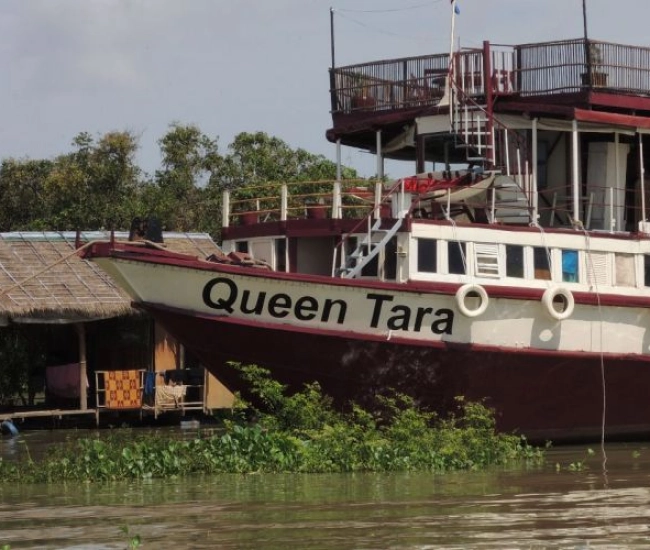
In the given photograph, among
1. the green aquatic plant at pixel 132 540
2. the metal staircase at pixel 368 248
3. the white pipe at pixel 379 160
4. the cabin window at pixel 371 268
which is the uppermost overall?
the white pipe at pixel 379 160

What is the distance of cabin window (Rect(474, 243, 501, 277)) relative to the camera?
20.1 meters

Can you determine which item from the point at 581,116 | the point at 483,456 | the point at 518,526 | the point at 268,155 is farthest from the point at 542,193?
the point at 268,155

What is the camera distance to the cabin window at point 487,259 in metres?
20.1

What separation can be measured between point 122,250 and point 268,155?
19658mm

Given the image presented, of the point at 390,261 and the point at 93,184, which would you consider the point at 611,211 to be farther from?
the point at 93,184

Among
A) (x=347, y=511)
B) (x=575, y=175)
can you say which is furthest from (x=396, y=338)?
(x=347, y=511)

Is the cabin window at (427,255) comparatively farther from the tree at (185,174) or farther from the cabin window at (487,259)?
the tree at (185,174)

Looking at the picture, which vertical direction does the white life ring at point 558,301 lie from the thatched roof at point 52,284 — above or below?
below

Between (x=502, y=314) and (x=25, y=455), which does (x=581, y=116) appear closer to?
(x=502, y=314)

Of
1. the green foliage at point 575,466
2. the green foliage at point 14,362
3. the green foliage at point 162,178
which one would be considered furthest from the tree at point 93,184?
the green foliage at point 575,466

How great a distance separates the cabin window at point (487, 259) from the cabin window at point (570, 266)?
3.47 ft

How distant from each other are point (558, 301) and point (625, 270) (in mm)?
1396

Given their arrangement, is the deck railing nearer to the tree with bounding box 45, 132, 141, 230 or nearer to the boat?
the boat

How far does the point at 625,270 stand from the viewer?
69.3 feet
